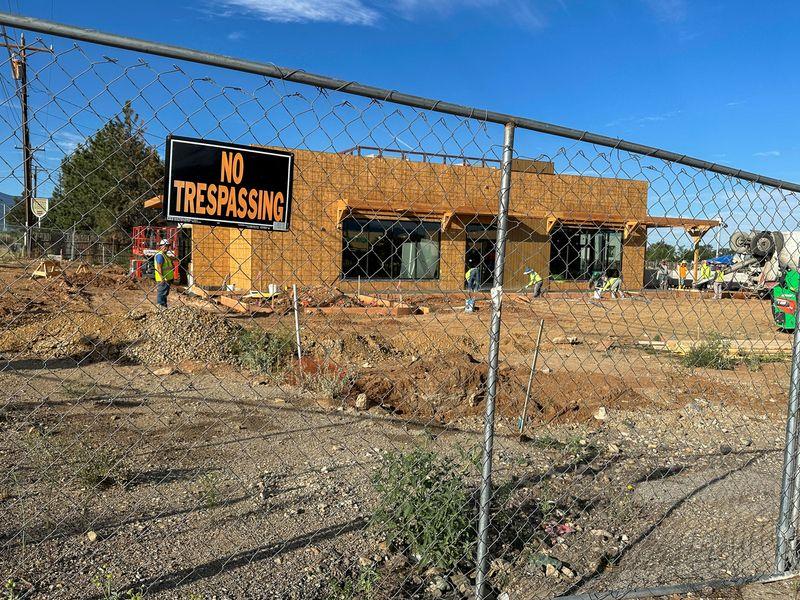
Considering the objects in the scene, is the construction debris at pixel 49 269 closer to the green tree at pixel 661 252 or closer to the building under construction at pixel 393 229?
the building under construction at pixel 393 229

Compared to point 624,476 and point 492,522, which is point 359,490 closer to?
point 492,522

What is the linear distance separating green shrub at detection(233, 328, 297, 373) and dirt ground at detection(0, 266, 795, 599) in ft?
0.94

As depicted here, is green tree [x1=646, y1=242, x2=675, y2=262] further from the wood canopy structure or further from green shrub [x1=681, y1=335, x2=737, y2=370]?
green shrub [x1=681, y1=335, x2=737, y2=370]

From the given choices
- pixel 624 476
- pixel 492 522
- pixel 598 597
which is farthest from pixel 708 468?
pixel 598 597

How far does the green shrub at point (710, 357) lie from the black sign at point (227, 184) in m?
9.13

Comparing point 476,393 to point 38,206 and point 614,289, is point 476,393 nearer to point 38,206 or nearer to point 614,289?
point 614,289

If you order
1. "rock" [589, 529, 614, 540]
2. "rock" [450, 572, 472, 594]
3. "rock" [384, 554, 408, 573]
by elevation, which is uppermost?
"rock" [589, 529, 614, 540]

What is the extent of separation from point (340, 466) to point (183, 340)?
5743 millimetres

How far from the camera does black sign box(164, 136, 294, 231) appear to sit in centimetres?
219

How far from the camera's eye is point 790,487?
11.0 feet

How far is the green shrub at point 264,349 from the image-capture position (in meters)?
9.16

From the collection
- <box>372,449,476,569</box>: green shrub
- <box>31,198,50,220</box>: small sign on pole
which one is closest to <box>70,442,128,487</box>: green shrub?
<box>31,198,50,220</box>: small sign on pole

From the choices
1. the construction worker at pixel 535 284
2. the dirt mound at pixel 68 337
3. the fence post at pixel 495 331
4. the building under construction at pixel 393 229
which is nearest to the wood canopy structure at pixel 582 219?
the building under construction at pixel 393 229

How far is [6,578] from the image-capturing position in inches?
122
